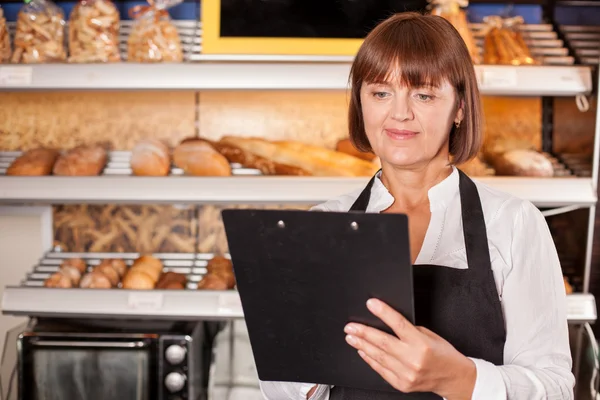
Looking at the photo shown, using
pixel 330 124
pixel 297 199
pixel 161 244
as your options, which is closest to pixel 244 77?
pixel 297 199

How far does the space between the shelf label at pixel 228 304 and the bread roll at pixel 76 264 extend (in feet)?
1.80

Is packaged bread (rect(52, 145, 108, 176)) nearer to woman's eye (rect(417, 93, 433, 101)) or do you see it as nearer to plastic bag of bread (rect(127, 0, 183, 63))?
plastic bag of bread (rect(127, 0, 183, 63))

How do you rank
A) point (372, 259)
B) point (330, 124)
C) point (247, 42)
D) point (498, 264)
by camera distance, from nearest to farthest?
point (372, 259) < point (498, 264) < point (247, 42) < point (330, 124)

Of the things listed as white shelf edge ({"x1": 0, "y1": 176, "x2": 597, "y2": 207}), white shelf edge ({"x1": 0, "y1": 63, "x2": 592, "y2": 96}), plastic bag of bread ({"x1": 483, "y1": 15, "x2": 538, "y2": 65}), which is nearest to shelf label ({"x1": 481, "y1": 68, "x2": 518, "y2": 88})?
white shelf edge ({"x1": 0, "y1": 63, "x2": 592, "y2": 96})

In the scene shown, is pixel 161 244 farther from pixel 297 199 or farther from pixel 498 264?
pixel 498 264

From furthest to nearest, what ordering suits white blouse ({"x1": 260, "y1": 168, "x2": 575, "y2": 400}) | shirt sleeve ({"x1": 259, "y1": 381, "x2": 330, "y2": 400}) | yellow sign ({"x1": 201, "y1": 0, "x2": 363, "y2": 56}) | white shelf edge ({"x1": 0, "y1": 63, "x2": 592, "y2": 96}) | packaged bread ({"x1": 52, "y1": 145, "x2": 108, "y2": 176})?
packaged bread ({"x1": 52, "y1": 145, "x2": 108, "y2": 176}) < yellow sign ({"x1": 201, "y1": 0, "x2": 363, "y2": 56}) < white shelf edge ({"x1": 0, "y1": 63, "x2": 592, "y2": 96}) < shirt sleeve ({"x1": 259, "y1": 381, "x2": 330, "y2": 400}) < white blouse ({"x1": 260, "y1": 168, "x2": 575, "y2": 400})

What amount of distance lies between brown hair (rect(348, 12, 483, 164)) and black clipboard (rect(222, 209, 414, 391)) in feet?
1.05

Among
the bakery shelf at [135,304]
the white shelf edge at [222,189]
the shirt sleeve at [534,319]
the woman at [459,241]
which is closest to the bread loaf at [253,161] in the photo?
the white shelf edge at [222,189]

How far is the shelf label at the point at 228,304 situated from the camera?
1962 mm

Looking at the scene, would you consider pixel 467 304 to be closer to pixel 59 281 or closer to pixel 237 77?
→ pixel 237 77

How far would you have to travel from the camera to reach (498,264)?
3.55ft

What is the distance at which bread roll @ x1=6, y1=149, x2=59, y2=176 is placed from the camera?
2.09 meters

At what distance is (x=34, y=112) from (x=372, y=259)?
1.93m

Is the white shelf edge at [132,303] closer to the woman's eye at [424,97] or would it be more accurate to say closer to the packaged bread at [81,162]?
the packaged bread at [81,162]
